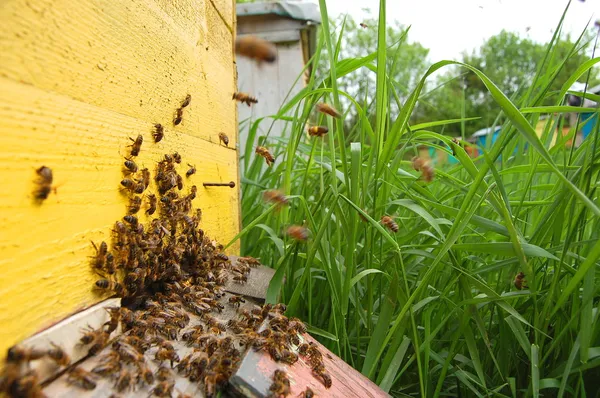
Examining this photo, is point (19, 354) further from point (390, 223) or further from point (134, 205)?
point (390, 223)

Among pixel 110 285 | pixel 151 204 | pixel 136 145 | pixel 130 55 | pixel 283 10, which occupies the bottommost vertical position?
pixel 110 285

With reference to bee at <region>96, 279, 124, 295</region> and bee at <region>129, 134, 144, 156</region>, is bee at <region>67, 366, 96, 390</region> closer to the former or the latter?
bee at <region>96, 279, 124, 295</region>

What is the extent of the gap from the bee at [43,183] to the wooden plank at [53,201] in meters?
0.02

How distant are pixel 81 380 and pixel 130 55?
1.08m

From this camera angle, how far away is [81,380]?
110 cm

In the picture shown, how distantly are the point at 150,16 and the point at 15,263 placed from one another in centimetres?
113

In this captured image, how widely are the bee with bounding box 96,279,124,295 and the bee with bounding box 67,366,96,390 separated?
296 millimetres

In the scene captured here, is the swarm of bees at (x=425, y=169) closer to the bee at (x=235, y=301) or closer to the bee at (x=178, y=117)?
the bee at (x=235, y=301)

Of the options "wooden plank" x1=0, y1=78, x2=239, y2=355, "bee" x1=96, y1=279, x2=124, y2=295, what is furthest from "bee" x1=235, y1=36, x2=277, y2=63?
"bee" x1=96, y1=279, x2=124, y2=295

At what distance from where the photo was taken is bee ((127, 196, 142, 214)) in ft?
5.22

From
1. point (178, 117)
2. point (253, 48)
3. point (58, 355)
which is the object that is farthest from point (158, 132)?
point (253, 48)

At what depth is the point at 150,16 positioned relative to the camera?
1.77m

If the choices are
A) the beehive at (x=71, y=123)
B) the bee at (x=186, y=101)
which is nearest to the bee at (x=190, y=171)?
the beehive at (x=71, y=123)

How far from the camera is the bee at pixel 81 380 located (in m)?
1.09
